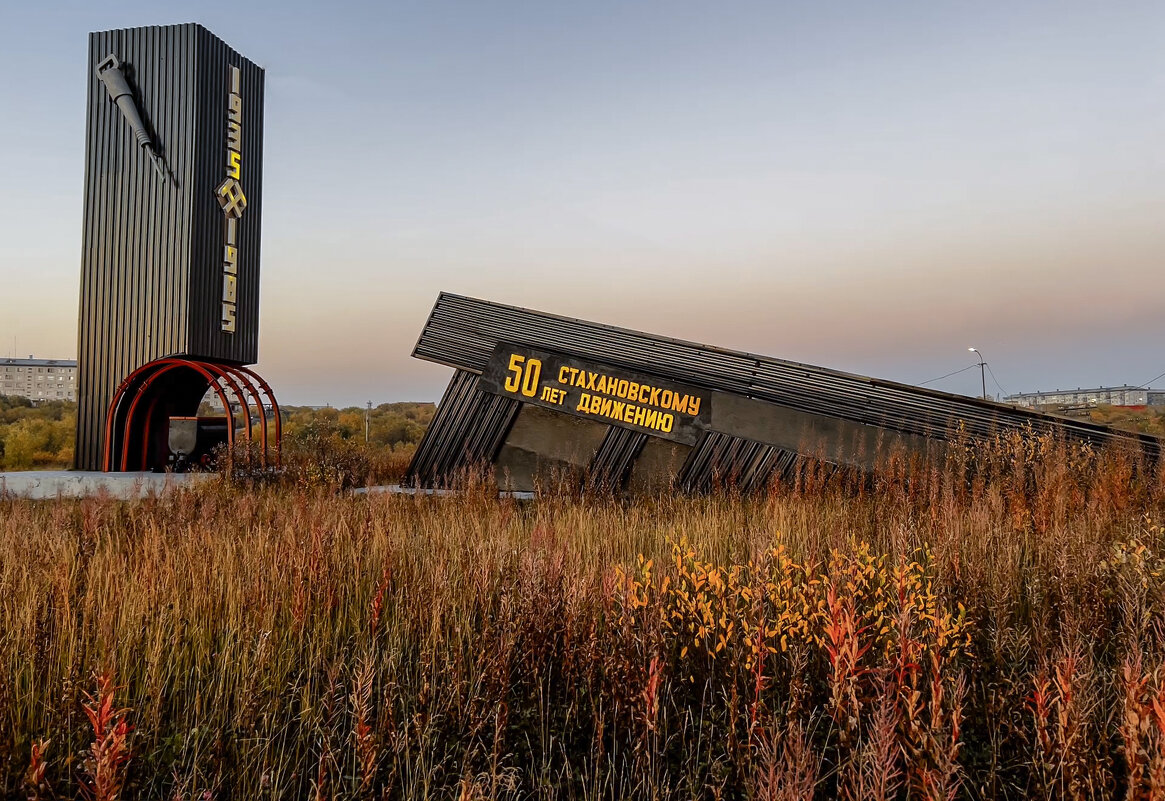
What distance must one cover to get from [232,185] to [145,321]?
10.5 feet

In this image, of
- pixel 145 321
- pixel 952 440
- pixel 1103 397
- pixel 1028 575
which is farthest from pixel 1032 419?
pixel 1103 397

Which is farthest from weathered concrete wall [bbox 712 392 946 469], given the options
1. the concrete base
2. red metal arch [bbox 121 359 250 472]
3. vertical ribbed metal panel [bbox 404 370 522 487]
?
red metal arch [bbox 121 359 250 472]

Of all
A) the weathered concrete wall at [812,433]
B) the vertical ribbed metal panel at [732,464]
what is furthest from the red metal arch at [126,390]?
the weathered concrete wall at [812,433]

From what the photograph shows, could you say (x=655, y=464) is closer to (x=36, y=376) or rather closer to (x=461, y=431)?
(x=461, y=431)

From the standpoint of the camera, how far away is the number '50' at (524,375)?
11047 millimetres

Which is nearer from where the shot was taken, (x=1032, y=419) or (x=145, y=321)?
(x=1032, y=419)

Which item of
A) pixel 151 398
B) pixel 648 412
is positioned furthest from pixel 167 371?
pixel 648 412

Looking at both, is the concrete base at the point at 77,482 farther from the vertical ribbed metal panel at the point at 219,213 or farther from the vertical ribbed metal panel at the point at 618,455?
the vertical ribbed metal panel at the point at 618,455

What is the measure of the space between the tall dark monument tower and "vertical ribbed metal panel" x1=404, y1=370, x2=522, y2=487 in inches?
174

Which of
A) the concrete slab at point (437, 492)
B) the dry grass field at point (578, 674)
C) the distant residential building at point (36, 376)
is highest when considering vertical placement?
the distant residential building at point (36, 376)

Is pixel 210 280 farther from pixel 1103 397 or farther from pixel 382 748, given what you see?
pixel 1103 397

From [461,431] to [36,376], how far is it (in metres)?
102

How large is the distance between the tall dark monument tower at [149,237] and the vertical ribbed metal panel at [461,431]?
443 centimetres

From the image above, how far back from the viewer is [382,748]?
271cm
